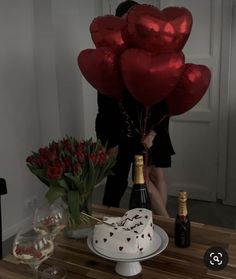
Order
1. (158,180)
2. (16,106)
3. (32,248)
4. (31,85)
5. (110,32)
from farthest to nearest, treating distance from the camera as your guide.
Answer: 1. (31,85)
2. (16,106)
3. (158,180)
4. (110,32)
5. (32,248)

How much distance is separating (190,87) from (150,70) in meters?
0.28

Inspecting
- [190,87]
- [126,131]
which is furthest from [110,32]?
[126,131]

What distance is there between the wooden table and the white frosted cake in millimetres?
90

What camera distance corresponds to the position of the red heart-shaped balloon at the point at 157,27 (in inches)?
59.3

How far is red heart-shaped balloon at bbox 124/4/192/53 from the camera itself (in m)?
1.51

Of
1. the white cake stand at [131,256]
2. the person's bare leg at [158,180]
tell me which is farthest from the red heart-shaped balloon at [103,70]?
the white cake stand at [131,256]

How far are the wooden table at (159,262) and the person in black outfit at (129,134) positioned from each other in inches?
29.3

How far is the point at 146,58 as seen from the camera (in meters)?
1.55

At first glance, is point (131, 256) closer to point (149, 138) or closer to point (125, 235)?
point (125, 235)

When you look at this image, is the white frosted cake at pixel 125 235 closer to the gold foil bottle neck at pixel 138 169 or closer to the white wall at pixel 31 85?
the gold foil bottle neck at pixel 138 169

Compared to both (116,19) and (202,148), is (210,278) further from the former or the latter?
(202,148)

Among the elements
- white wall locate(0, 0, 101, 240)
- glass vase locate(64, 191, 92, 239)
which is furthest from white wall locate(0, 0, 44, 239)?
glass vase locate(64, 191, 92, 239)

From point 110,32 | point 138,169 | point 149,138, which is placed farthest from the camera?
point 149,138

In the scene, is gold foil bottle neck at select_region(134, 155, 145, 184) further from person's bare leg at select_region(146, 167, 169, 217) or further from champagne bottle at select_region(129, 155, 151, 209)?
person's bare leg at select_region(146, 167, 169, 217)
